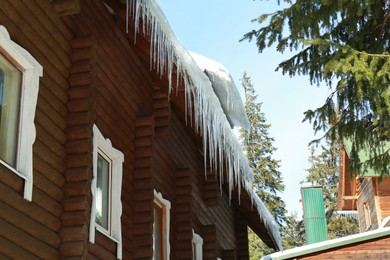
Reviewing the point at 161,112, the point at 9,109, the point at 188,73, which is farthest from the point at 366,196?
the point at 9,109

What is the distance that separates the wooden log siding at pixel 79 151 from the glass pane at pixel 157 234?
10.2 feet

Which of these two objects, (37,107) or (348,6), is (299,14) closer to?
(348,6)

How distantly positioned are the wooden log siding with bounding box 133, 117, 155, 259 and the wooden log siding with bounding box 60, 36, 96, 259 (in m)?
1.87

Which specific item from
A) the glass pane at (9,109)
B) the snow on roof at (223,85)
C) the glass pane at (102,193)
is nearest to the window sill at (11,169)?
the glass pane at (9,109)

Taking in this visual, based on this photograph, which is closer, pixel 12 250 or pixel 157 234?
pixel 12 250

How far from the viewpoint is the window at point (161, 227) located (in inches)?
353

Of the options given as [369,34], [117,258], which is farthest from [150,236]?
[369,34]

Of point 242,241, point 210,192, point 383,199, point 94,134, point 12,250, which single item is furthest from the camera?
point 383,199

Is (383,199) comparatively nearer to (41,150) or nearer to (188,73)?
(188,73)

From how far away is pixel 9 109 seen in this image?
540cm

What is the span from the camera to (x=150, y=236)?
7.70m

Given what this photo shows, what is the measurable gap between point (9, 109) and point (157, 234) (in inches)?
165

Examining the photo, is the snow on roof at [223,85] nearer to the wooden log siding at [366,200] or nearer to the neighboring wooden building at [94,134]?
the neighboring wooden building at [94,134]

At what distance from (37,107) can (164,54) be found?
2036 millimetres
